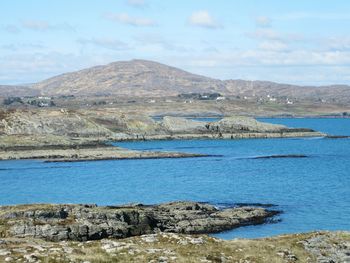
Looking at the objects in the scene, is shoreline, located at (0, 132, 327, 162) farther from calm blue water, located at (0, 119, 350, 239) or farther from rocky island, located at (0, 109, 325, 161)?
calm blue water, located at (0, 119, 350, 239)

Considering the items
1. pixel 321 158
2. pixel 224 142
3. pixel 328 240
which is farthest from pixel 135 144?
pixel 328 240

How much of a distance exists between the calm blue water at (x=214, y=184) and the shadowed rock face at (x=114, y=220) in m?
3.22

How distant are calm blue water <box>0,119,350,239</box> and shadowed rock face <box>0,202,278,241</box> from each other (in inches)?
127

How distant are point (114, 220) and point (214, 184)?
1948 inches

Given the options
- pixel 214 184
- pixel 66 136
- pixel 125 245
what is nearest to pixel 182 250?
pixel 125 245

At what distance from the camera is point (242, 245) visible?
104 feet

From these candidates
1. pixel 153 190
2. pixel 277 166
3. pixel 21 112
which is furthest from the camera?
pixel 21 112

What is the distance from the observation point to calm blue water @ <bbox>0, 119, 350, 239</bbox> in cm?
7294

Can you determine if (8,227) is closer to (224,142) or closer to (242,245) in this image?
(242,245)

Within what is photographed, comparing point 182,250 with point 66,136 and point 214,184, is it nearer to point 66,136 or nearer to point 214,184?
point 214,184

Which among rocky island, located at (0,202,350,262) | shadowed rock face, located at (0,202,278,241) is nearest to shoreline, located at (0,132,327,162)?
shadowed rock face, located at (0,202,278,241)

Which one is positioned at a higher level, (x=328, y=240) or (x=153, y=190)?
(x=328, y=240)

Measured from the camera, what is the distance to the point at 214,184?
10181cm

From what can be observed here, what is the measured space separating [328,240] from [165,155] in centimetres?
11220
